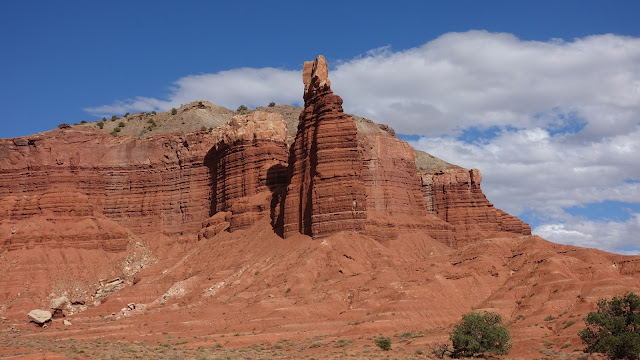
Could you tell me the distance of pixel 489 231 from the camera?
321 ft

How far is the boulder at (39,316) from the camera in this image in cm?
7281

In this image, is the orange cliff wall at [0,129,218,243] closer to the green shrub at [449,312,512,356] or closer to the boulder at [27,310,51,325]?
the boulder at [27,310,51,325]

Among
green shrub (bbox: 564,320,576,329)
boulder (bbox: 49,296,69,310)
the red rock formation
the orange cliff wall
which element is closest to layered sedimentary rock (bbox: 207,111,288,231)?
the orange cliff wall

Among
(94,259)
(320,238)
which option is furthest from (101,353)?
(94,259)

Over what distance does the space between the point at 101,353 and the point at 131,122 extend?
3141 inches

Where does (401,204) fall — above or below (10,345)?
above

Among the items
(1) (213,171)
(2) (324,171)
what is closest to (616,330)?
(2) (324,171)

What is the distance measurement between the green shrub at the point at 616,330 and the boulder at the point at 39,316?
5212 centimetres

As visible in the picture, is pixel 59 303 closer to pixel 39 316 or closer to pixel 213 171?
pixel 39 316

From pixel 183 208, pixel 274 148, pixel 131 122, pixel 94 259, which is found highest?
pixel 131 122

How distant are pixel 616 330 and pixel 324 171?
129 ft

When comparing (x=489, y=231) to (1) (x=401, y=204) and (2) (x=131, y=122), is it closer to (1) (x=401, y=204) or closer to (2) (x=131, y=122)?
(1) (x=401, y=204)

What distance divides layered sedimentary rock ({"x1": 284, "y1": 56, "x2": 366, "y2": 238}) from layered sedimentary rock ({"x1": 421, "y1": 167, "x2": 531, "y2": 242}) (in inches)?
1053

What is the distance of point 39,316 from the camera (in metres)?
73.1
